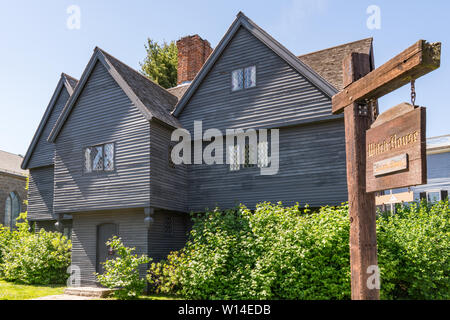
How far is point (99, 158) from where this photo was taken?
16703 mm

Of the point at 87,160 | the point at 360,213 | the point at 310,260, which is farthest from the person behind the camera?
the point at 87,160

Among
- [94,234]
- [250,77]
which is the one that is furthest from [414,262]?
[94,234]

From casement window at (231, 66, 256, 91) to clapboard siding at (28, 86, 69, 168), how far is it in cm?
1140

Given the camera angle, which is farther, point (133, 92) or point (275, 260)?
point (133, 92)

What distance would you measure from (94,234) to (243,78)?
31.0 feet

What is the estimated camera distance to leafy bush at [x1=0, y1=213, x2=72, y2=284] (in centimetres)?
1827

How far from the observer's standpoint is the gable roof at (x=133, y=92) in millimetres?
15923

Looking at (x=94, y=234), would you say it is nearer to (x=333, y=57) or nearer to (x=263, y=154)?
(x=263, y=154)

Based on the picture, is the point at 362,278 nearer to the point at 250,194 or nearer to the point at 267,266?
the point at 267,266

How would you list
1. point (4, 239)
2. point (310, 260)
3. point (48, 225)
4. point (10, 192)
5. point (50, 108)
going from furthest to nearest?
point (10, 192)
point (50, 108)
point (48, 225)
point (4, 239)
point (310, 260)

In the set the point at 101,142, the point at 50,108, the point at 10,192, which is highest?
the point at 50,108

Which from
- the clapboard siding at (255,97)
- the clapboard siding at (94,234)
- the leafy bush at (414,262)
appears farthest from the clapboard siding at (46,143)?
the leafy bush at (414,262)

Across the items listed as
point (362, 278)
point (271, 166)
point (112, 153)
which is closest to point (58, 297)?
point (112, 153)

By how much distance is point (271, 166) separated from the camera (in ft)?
50.0
